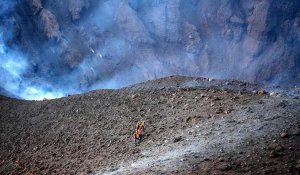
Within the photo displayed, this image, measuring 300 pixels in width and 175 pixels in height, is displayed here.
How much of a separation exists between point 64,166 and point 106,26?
1920cm

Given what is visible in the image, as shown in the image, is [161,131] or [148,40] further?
[148,40]

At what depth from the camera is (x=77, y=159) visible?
26.0ft

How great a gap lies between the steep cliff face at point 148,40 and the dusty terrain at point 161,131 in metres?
11.0

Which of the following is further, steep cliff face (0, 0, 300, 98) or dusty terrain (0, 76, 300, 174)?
steep cliff face (0, 0, 300, 98)

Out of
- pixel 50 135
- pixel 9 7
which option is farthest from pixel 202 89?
pixel 9 7

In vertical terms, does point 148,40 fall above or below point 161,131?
above

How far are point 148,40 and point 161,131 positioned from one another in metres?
17.0

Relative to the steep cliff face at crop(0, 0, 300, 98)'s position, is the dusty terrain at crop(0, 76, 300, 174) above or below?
below

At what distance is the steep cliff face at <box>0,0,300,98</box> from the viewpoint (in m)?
21.4

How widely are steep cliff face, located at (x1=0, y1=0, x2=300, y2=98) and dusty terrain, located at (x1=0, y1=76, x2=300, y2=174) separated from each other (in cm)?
1096

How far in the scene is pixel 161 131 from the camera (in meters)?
8.17

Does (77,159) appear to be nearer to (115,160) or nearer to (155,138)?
(115,160)

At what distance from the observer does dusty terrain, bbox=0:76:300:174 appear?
19.3 feet

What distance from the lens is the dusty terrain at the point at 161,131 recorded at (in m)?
5.88
